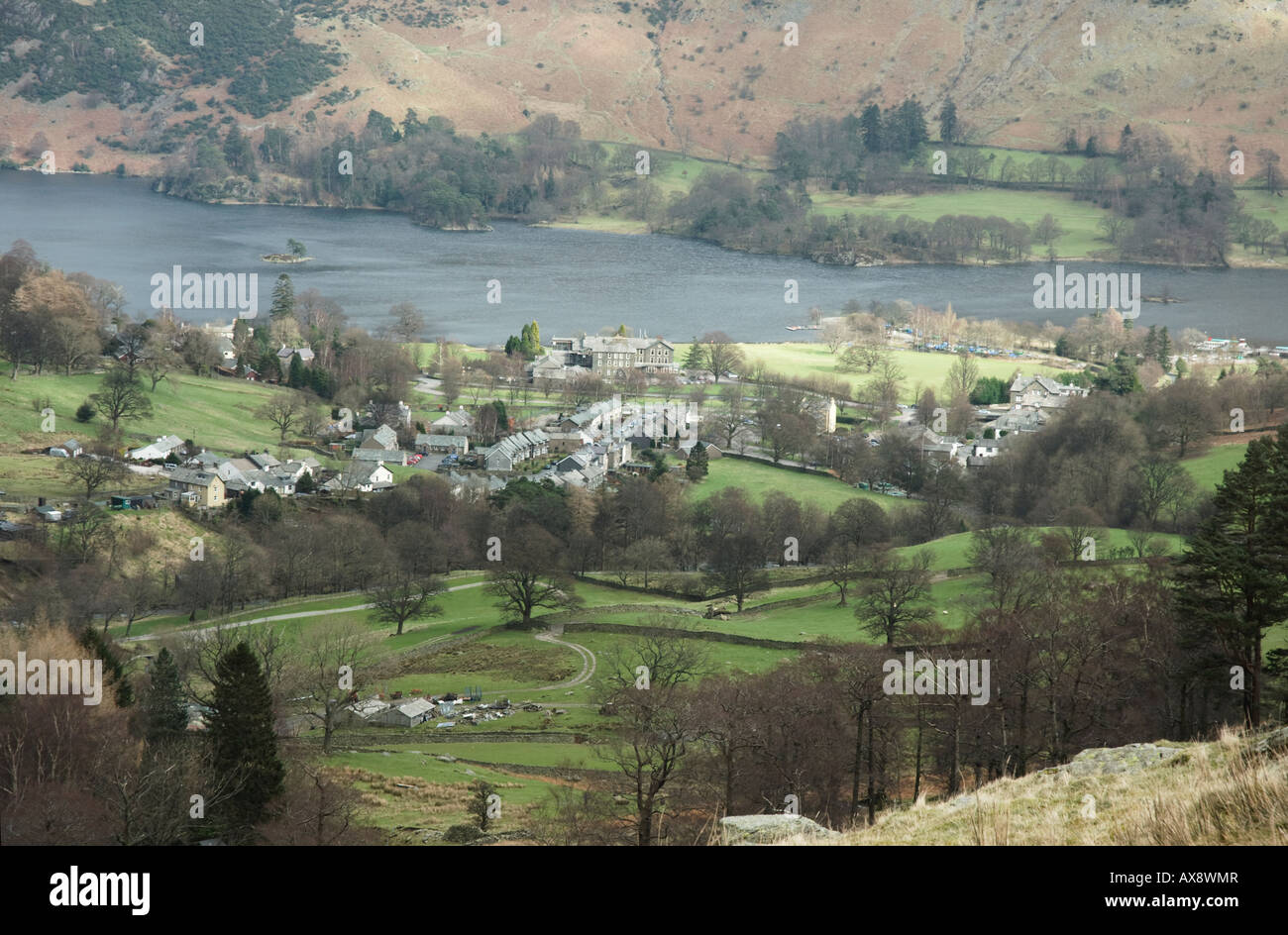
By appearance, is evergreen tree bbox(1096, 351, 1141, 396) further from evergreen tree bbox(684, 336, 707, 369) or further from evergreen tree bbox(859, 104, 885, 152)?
evergreen tree bbox(859, 104, 885, 152)

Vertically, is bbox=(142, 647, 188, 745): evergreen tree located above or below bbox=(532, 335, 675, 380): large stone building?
below

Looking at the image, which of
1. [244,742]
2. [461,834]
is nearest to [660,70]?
[244,742]

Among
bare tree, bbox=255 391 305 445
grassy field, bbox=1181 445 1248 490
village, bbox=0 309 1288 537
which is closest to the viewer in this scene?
grassy field, bbox=1181 445 1248 490

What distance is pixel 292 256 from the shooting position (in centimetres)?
10350

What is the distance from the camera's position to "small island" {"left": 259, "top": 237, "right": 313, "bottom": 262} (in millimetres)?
102188

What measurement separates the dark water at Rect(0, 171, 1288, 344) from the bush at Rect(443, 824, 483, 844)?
64.3m

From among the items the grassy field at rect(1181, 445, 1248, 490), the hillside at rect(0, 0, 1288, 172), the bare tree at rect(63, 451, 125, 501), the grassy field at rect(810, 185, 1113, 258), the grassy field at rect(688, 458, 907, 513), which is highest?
the hillside at rect(0, 0, 1288, 172)

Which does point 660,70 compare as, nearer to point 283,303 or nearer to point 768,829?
point 283,303

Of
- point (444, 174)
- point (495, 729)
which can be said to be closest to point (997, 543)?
point (495, 729)

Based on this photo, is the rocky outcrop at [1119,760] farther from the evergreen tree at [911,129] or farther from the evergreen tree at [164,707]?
the evergreen tree at [911,129]

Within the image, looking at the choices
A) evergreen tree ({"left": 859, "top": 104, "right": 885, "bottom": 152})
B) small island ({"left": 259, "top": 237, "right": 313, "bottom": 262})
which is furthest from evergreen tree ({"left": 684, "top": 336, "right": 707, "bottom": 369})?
evergreen tree ({"left": 859, "top": 104, "right": 885, "bottom": 152})

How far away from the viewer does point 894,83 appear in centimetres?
16312

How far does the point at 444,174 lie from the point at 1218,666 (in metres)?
128

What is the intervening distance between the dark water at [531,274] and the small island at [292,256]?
1.17 m
